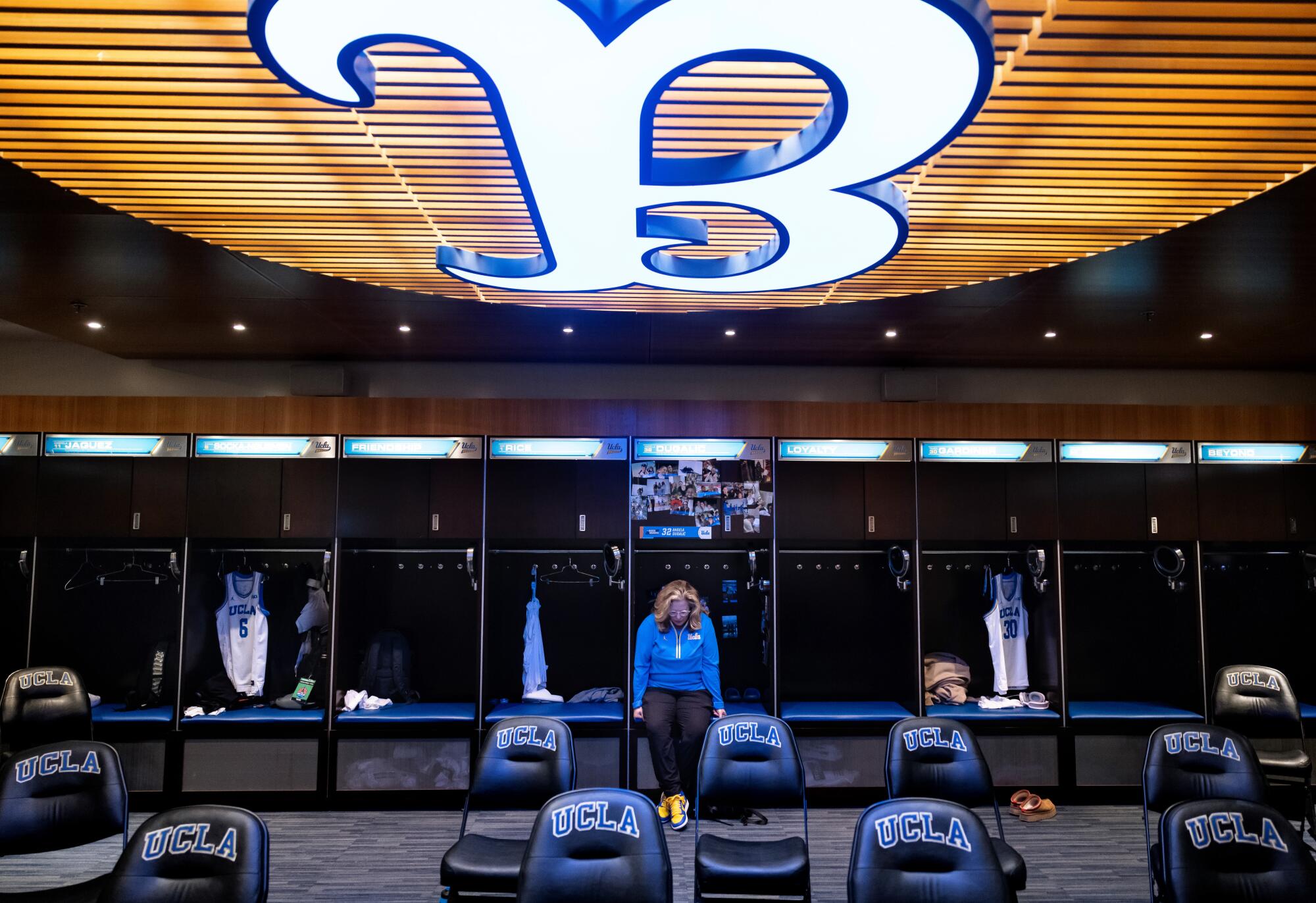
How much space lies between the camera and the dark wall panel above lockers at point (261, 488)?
5.39 meters

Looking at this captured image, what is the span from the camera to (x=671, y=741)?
481cm

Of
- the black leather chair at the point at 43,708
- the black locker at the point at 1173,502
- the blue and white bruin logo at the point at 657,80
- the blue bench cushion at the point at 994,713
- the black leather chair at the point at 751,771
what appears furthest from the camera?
the black locker at the point at 1173,502

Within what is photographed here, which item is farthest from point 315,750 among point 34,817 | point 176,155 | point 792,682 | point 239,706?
point 176,155

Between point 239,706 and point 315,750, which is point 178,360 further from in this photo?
point 315,750

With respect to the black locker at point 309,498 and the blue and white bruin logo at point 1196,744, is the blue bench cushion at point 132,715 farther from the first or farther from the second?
the blue and white bruin logo at point 1196,744

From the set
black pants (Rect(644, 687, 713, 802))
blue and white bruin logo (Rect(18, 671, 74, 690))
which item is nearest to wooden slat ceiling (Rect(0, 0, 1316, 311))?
black pants (Rect(644, 687, 713, 802))

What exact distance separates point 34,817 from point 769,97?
3.63 metres

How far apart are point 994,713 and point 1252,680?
1433mm

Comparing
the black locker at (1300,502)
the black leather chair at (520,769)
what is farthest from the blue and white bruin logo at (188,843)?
the black locker at (1300,502)

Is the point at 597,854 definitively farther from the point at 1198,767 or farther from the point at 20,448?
the point at 20,448

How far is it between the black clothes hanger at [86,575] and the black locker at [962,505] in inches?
224

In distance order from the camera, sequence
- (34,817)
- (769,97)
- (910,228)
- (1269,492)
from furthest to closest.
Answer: (1269,492) → (910,228) → (34,817) → (769,97)

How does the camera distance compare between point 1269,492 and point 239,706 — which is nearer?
point 239,706

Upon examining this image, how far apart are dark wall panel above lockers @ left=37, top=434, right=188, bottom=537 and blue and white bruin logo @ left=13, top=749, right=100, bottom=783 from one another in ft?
8.23
